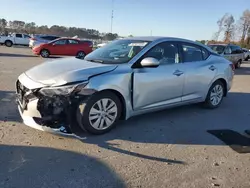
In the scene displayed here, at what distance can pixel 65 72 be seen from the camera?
418 cm

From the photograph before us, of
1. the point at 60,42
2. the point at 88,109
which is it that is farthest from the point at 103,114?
the point at 60,42

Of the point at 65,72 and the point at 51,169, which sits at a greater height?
the point at 65,72

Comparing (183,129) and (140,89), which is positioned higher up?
(140,89)

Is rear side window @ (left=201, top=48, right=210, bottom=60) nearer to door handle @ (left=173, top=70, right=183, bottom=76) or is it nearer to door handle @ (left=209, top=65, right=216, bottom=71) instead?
door handle @ (left=209, top=65, right=216, bottom=71)

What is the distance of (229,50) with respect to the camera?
51.2 ft

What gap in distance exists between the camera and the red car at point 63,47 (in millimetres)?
20109

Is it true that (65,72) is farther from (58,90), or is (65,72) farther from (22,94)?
(22,94)

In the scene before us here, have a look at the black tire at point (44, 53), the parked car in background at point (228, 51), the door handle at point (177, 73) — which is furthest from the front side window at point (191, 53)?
the black tire at point (44, 53)

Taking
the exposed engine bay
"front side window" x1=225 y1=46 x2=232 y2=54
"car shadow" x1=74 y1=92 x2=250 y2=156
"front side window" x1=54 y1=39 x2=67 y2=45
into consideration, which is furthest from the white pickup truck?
the exposed engine bay

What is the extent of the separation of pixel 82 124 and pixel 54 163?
0.90 m

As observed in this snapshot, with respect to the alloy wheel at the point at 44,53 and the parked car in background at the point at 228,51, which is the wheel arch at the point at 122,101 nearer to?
the parked car in background at the point at 228,51

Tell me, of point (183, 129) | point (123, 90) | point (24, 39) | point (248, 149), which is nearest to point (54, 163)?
point (123, 90)

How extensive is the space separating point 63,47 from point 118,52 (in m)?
16.2

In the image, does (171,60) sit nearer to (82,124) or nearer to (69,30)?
(82,124)
